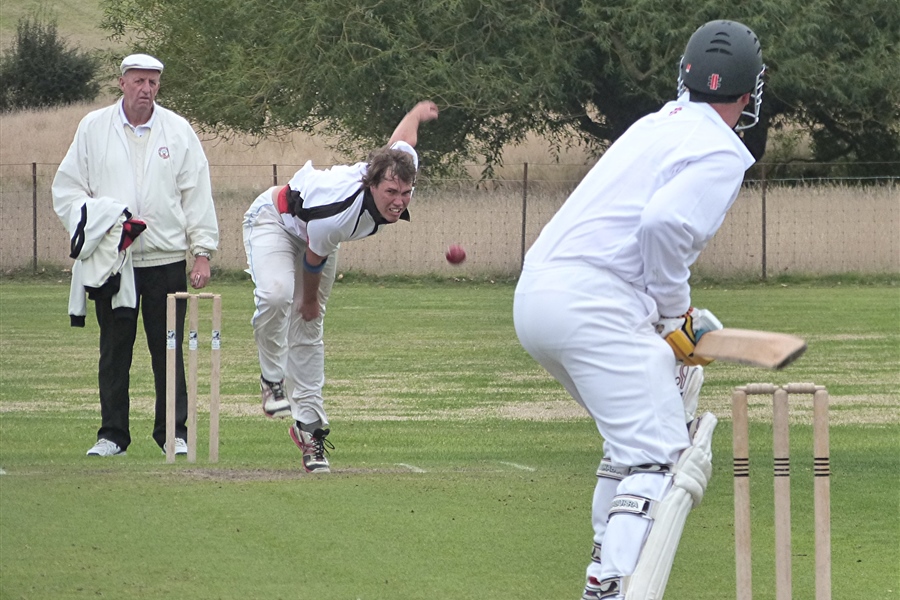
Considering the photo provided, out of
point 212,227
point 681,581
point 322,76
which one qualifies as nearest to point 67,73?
point 322,76

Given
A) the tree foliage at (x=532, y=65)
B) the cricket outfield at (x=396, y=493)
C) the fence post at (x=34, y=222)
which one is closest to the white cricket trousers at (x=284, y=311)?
the cricket outfield at (x=396, y=493)

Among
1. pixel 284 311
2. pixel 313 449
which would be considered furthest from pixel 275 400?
pixel 284 311

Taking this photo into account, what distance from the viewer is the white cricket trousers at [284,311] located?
24.0ft

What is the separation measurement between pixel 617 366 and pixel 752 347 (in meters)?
0.39

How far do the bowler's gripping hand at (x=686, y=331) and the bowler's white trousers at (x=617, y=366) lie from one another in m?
0.04

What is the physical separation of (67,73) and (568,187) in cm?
2567

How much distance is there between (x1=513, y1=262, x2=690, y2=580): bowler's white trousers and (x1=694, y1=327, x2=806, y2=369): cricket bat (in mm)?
136

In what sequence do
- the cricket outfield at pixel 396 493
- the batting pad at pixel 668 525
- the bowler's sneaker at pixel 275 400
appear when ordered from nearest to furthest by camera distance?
the batting pad at pixel 668 525
the cricket outfield at pixel 396 493
the bowler's sneaker at pixel 275 400

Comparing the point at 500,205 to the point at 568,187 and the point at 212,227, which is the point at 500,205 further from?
the point at 212,227

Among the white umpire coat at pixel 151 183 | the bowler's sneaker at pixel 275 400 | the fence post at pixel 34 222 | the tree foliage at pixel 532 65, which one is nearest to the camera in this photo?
the bowler's sneaker at pixel 275 400

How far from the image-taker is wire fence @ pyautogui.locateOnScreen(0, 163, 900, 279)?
2402 centimetres

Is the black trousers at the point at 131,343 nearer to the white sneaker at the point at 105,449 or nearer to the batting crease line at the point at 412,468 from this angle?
the white sneaker at the point at 105,449

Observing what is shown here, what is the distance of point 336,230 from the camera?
270 inches

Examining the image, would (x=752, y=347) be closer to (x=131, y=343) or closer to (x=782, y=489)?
(x=782, y=489)
